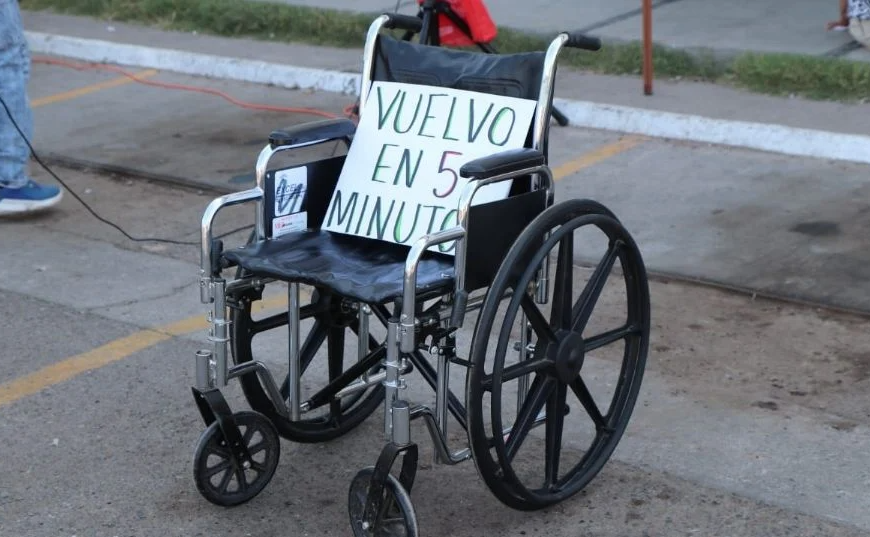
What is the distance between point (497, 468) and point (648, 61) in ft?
15.6

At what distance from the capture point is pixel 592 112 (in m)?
7.76

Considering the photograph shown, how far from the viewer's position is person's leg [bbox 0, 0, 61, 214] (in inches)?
250

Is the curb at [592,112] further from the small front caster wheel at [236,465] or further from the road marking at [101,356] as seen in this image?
the small front caster wheel at [236,465]

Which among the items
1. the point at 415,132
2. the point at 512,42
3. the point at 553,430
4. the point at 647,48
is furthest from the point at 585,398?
the point at 512,42

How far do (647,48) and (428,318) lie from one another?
4672 millimetres

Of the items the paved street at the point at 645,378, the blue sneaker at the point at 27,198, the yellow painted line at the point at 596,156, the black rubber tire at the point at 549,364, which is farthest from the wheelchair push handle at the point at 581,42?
the blue sneaker at the point at 27,198

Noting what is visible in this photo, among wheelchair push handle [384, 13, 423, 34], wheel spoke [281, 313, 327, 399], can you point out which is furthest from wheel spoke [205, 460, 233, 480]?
wheelchair push handle [384, 13, 423, 34]

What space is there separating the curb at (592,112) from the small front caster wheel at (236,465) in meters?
4.02

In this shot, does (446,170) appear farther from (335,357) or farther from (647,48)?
(647,48)

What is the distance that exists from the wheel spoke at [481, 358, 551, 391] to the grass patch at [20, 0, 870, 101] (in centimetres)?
461

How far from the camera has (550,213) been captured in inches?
138

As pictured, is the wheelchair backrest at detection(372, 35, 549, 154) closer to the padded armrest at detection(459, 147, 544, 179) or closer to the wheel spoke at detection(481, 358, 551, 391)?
the padded armrest at detection(459, 147, 544, 179)

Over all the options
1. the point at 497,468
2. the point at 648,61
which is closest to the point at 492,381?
the point at 497,468

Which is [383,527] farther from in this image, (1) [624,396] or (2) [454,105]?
(2) [454,105]
